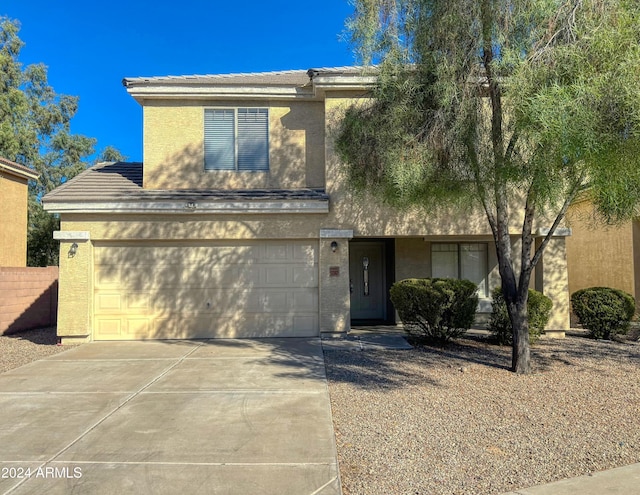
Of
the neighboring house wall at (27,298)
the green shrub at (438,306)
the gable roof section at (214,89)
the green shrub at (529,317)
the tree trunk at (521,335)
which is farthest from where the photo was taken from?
the neighboring house wall at (27,298)

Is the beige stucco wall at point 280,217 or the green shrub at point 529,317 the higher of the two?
the beige stucco wall at point 280,217

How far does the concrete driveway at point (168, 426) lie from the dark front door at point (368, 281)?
17.5ft

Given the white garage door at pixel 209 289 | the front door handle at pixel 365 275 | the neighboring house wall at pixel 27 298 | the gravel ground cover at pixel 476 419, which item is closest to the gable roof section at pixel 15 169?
the neighboring house wall at pixel 27 298

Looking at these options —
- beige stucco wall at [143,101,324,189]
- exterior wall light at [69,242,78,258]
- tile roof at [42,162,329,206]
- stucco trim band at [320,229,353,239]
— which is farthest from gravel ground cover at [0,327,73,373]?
stucco trim band at [320,229,353,239]

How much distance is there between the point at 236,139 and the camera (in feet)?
39.7

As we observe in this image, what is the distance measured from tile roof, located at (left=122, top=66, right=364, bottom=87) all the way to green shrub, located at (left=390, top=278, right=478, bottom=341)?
5.03 metres

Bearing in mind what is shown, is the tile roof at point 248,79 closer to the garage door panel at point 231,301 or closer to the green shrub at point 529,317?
the garage door panel at point 231,301

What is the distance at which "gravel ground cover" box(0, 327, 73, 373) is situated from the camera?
9480 millimetres

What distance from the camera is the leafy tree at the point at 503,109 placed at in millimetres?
5445

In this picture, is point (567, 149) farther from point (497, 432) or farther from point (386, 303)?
point (386, 303)

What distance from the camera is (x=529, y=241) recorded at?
807 cm

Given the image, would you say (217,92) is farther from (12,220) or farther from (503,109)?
(12,220)

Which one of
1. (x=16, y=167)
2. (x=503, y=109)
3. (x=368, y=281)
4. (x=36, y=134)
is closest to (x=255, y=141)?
(x=368, y=281)

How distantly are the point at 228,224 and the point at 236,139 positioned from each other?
2224 millimetres
